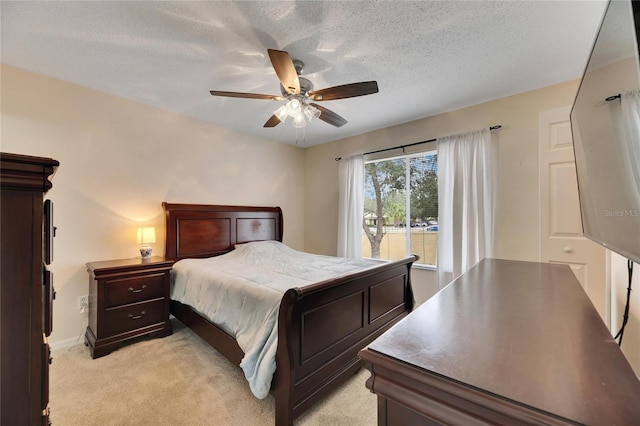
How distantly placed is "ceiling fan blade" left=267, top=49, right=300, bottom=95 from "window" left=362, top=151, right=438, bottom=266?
7.24 feet

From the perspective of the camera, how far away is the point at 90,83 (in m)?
2.58

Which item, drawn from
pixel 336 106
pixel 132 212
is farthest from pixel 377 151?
pixel 132 212

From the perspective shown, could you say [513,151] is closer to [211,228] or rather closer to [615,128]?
[615,128]

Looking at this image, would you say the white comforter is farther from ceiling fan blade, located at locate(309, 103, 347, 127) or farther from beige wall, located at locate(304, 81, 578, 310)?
beige wall, located at locate(304, 81, 578, 310)

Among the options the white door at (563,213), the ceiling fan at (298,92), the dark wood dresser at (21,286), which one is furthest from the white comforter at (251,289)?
the white door at (563,213)

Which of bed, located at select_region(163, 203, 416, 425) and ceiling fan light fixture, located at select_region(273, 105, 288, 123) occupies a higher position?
ceiling fan light fixture, located at select_region(273, 105, 288, 123)

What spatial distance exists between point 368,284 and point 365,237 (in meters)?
1.97

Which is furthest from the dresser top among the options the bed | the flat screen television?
the flat screen television

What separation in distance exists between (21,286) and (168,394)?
1606 mm

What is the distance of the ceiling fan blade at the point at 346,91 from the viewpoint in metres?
1.91

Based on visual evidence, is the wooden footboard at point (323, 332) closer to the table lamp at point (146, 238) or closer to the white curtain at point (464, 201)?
the white curtain at point (464, 201)

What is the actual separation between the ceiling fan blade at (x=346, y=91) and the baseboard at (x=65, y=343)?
3.23 m

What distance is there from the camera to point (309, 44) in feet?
6.41

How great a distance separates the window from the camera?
3455mm
